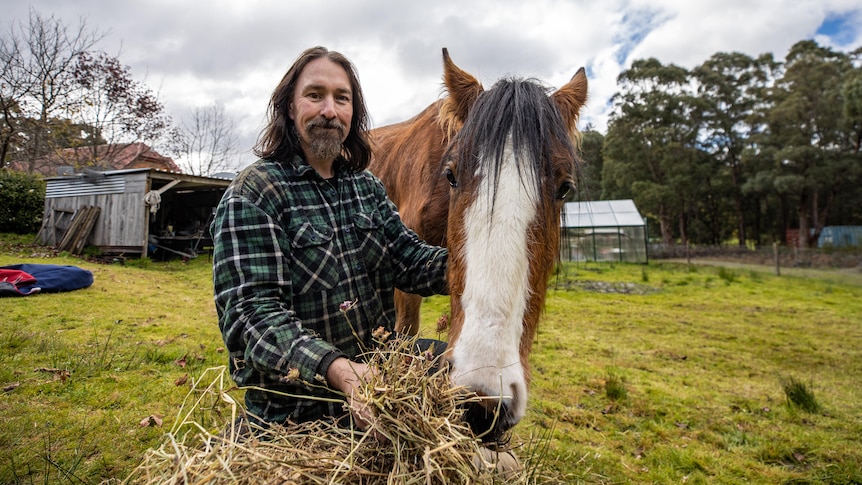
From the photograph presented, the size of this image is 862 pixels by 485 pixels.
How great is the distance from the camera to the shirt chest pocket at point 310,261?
6.23 ft

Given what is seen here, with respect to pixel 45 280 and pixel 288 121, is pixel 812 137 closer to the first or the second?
pixel 288 121

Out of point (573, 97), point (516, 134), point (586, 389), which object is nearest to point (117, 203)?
point (586, 389)

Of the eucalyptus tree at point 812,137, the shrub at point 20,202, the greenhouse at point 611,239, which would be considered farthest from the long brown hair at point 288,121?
the eucalyptus tree at point 812,137

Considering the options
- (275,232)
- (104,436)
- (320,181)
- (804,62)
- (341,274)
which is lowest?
(104,436)

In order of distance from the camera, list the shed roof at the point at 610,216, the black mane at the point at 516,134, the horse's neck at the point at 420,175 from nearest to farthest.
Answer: the black mane at the point at 516,134 < the horse's neck at the point at 420,175 < the shed roof at the point at 610,216

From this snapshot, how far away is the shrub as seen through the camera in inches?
516

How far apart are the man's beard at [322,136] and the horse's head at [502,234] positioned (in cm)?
64

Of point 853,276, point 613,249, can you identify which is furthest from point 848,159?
point 613,249

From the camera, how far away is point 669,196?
31.1m

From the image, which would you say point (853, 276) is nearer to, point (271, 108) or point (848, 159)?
point (848, 159)

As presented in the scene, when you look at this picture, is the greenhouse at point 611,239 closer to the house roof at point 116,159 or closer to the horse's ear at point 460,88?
the house roof at point 116,159

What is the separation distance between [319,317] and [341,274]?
237 millimetres

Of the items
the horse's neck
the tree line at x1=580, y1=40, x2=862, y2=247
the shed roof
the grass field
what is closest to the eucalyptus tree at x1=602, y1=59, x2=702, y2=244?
the tree line at x1=580, y1=40, x2=862, y2=247

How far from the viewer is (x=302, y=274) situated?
1.90 meters
